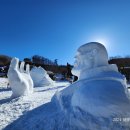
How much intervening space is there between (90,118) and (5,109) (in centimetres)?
468

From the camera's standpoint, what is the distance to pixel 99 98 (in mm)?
6828

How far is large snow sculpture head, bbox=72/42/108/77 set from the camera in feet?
27.6

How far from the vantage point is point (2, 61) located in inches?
1821

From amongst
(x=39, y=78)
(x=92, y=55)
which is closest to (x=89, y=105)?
(x=92, y=55)

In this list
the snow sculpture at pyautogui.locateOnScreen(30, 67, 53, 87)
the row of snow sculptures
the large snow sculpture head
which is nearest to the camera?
the row of snow sculptures

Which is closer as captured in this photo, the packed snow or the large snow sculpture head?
the packed snow

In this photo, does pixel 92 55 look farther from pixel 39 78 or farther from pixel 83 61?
pixel 39 78

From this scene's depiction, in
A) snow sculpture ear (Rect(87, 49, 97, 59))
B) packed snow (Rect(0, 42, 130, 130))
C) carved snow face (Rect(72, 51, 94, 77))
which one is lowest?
packed snow (Rect(0, 42, 130, 130))

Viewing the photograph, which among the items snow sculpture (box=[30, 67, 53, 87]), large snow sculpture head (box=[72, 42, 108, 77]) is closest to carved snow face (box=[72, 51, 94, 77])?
large snow sculpture head (box=[72, 42, 108, 77])

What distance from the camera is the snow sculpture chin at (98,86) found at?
6.71m

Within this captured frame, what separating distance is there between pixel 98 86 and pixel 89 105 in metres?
0.62

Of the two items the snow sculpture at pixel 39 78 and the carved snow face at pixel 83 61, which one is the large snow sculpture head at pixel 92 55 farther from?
the snow sculpture at pixel 39 78

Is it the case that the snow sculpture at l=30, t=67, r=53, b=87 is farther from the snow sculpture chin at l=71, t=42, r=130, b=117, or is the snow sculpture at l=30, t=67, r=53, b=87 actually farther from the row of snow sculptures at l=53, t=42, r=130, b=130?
the row of snow sculptures at l=53, t=42, r=130, b=130

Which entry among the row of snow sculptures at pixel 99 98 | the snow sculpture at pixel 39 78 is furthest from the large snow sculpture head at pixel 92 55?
the snow sculpture at pixel 39 78
